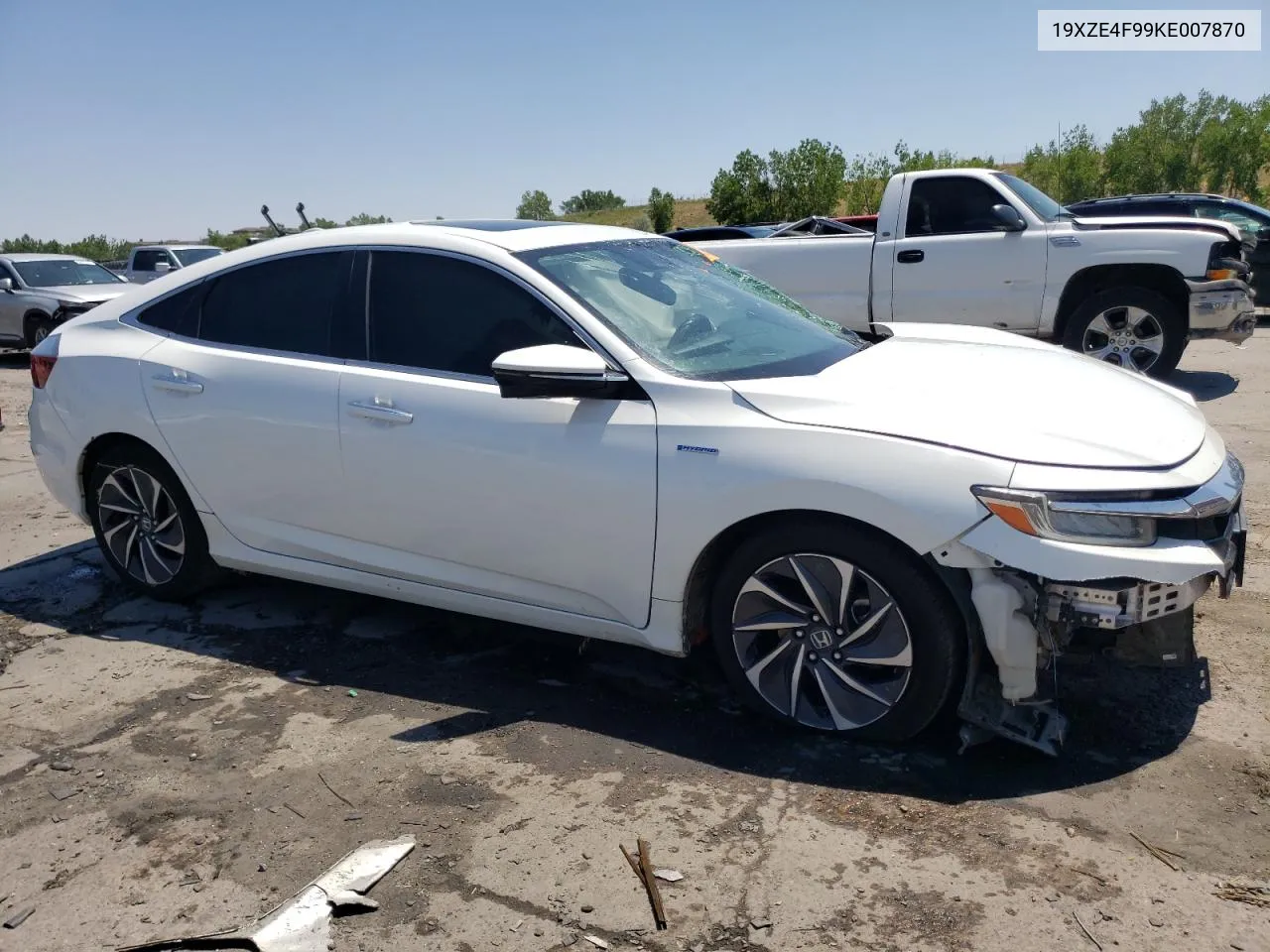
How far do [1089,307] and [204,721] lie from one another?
26.7 ft

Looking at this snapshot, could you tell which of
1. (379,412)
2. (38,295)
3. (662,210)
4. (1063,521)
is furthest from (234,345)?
(662,210)

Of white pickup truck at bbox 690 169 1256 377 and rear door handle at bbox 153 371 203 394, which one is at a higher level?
white pickup truck at bbox 690 169 1256 377

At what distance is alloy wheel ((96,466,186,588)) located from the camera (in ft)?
15.8

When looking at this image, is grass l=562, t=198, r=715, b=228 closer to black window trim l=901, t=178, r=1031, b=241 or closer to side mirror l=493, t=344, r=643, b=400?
black window trim l=901, t=178, r=1031, b=241

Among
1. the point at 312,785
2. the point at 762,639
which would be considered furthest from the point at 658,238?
the point at 312,785

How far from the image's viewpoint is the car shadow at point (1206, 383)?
911cm

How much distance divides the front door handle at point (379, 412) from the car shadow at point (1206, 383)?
7.47m

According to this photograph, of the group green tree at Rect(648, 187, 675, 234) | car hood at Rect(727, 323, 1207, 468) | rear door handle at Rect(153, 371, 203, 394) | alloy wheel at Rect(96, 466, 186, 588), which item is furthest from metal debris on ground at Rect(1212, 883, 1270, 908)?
green tree at Rect(648, 187, 675, 234)

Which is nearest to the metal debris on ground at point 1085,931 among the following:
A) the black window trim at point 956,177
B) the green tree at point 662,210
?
the black window trim at point 956,177

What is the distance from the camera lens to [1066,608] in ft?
9.93

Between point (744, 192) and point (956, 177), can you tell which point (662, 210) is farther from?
point (956, 177)

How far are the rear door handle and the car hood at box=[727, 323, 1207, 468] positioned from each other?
2.43 metres

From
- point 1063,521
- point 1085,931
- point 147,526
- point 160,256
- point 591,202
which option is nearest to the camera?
point 1085,931

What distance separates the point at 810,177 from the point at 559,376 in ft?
128
